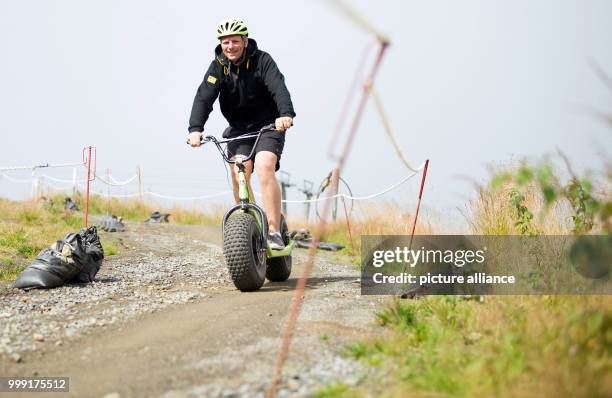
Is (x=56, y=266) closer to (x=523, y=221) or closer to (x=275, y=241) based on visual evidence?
(x=275, y=241)

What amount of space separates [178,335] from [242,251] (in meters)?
1.34

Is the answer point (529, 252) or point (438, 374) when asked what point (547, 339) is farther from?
point (529, 252)

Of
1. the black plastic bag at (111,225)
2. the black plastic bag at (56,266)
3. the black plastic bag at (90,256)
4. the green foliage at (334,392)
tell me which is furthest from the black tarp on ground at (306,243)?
the green foliage at (334,392)

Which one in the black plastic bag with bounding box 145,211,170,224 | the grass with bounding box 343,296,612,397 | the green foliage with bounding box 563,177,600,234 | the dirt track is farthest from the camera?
the black plastic bag with bounding box 145,211,170,224

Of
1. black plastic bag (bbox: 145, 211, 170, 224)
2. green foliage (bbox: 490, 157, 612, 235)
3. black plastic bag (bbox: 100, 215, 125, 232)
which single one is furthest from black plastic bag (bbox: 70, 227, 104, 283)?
black plastic bag (bbox: 145, 211, 170, 224)

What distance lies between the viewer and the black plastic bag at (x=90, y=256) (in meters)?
5.94

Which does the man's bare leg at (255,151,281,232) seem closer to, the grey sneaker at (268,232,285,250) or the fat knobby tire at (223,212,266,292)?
the grey sneaker at (268,232,285,250)

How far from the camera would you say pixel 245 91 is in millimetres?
5492

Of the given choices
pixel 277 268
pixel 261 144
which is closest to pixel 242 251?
pixel 261 144

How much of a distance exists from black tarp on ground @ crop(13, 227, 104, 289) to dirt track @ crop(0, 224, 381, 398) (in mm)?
145

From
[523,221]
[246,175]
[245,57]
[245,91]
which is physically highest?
[245,57]

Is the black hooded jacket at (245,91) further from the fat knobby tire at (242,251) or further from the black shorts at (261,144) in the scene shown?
the fat knobby tire at (242,251)

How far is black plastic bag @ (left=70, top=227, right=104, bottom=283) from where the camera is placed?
5938mm

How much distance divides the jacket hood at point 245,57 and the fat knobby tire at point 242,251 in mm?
1339
